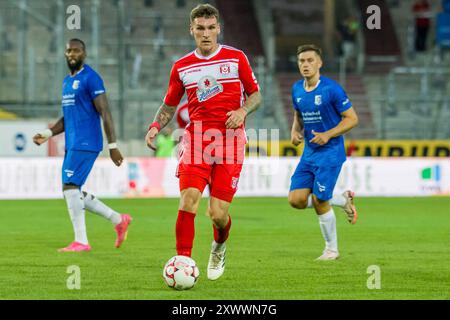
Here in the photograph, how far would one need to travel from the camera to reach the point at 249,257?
12609 millimetres

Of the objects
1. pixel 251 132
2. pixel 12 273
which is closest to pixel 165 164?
pixel 251 132

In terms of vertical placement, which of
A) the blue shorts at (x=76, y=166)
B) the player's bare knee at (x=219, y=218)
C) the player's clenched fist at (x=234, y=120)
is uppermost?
the player's clenched fist at (x=234, y=120)

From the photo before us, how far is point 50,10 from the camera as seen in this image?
117ft

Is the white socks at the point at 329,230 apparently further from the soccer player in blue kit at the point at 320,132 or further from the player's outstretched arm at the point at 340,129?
the player's outstretched arm at the point at 340,129

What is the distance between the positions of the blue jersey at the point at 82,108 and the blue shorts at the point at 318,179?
254 cm

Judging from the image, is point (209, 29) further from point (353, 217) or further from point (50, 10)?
point (50, 10)

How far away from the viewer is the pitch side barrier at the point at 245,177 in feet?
84.6

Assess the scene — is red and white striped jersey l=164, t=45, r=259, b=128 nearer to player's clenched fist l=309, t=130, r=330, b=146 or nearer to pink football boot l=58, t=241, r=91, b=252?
player's clenched fist l=309, t=130, r=330, b=146

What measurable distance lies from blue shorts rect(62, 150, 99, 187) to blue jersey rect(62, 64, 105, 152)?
2.9 inches

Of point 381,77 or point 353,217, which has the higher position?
point 381,77

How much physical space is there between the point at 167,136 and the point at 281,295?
20.5 meters

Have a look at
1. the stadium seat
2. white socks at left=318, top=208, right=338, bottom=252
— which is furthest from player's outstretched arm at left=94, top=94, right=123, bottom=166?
the stadium seat

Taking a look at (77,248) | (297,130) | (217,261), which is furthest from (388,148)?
(217,261)

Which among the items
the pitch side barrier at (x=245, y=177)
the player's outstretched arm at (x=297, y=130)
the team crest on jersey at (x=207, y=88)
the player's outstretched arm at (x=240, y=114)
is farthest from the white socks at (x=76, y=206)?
the pitch side barrier at (x=245, y=177)
